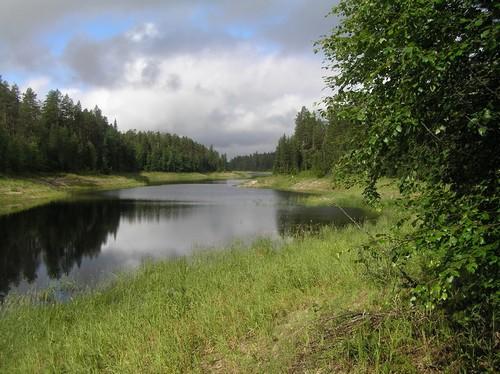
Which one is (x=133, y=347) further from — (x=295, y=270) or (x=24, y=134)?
(x=24, y=134)

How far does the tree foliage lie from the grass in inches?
43.8

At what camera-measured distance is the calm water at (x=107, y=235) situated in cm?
1798

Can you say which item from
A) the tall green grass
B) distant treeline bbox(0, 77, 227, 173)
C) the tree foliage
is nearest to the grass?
the tall green grass

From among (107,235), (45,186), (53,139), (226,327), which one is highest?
(53,139)

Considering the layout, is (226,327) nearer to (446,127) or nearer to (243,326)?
(243,326)

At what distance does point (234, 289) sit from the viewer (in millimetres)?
9977

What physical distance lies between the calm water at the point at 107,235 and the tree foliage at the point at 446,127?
1388 centimetres

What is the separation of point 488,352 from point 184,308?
21.3ft

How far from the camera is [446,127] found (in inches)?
175

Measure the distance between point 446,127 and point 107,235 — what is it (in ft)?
89.4

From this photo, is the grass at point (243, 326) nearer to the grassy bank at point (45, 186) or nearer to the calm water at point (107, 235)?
the calm water at point (107, 235)

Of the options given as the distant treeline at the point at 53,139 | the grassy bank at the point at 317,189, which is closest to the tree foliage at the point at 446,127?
the grassy bank at the point at 317,189

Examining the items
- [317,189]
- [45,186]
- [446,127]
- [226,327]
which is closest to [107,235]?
[226,327]

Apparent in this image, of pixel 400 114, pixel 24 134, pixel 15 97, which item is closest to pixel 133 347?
pixel 400 114
